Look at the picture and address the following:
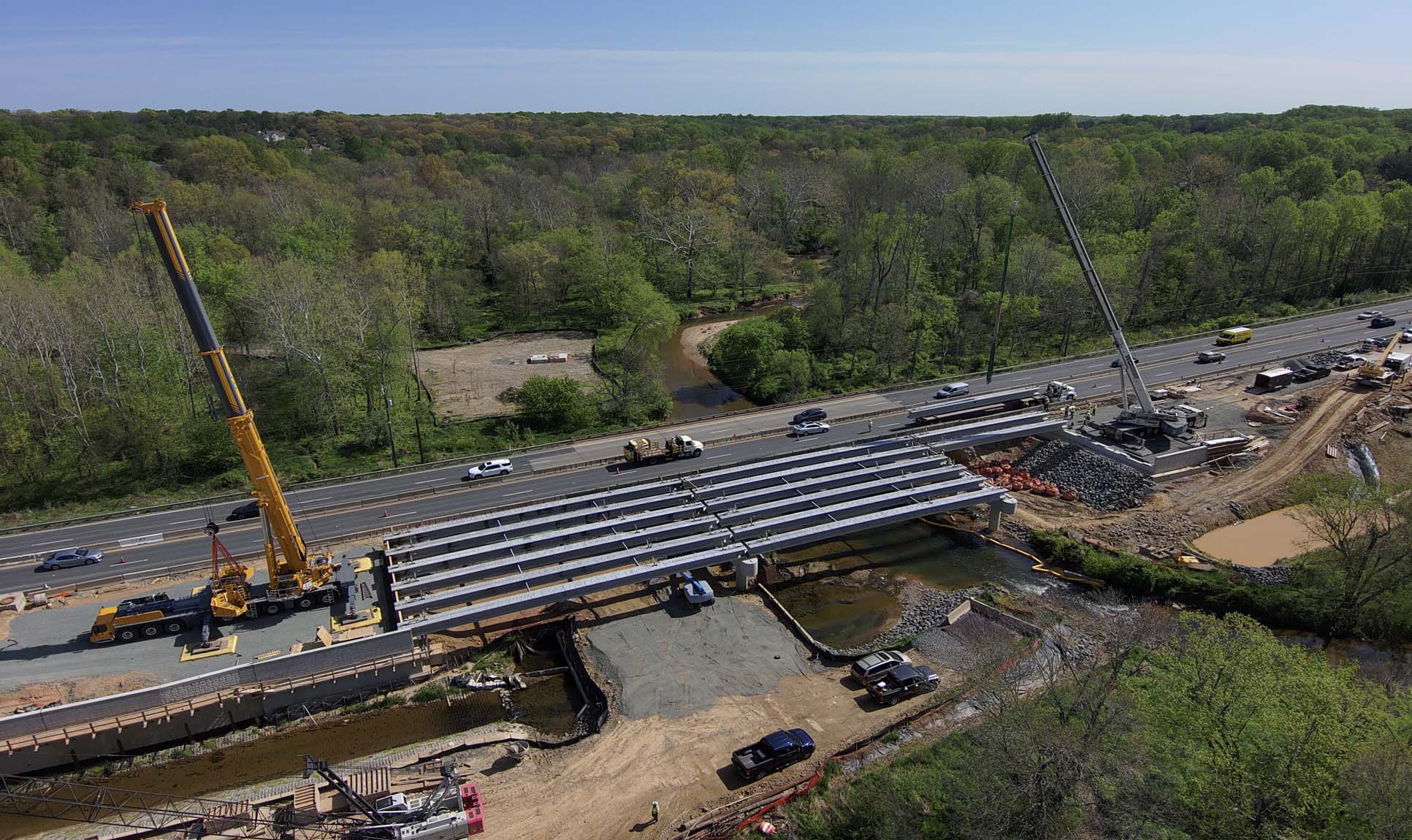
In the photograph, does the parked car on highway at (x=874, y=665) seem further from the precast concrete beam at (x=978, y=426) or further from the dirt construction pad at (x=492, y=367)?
the dirt construction pad at (x=492, y=367)

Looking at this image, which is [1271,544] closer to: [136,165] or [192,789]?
[192,789]

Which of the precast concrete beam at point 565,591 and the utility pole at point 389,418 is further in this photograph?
the utility pole at point 389,418

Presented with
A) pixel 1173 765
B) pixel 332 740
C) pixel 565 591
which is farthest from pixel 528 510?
pixel 1173 765

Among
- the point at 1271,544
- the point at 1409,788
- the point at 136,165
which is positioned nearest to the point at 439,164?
the point at 136,165

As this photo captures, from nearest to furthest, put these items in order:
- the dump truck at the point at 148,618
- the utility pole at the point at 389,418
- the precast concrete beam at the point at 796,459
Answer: the dump truck at the point at 148,618 < the precast concrete beam at the point at 796,459 < the utility pole at the point at 389,418

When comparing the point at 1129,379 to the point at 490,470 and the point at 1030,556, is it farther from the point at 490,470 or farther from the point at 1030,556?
the point at 490,470

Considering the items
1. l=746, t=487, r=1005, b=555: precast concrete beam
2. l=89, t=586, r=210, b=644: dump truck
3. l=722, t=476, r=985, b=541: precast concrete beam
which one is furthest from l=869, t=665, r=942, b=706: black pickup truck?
l=89, t=586, r=210, b=644: dump truck

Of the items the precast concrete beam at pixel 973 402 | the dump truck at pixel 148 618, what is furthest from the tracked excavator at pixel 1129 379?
the dump truck at pixel 148 618
